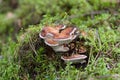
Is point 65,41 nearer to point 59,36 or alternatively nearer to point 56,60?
point 59,36

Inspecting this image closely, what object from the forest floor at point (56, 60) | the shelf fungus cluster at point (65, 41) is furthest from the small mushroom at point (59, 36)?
the forest floor at point (56, 60)

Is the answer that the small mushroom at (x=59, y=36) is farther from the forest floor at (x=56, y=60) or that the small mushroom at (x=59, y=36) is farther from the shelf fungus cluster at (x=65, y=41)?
the forest floor at (x=56, y=60)

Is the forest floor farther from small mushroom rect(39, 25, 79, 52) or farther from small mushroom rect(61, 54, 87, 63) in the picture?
small mushroom rect(39, 25, 79, 52)

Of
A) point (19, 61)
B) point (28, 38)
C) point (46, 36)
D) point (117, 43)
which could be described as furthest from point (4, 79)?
point (117, 43)

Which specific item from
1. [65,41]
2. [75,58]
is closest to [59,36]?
[65,41]

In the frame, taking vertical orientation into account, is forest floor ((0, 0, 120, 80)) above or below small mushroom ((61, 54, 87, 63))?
below

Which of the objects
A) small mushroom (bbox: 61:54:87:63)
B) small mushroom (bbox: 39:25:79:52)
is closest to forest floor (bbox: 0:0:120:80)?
small mushroom (bbox: 61:54:87:63)

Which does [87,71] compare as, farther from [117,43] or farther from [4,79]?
[4,79]

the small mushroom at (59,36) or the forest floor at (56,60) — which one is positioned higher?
the small mushroom at (59,36)
